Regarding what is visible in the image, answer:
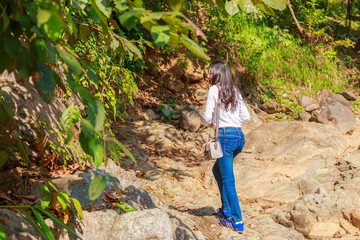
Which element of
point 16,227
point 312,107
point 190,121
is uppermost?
point 16,227

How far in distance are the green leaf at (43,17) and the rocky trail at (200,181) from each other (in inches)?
55.0

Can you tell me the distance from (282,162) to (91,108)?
5.95m

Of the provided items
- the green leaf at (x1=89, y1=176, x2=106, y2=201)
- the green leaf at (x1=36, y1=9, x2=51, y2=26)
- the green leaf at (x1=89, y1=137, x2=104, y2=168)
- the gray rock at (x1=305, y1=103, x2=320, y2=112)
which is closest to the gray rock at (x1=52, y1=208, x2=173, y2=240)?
the green leaf at (x1=89, y1=176, x2=106, y2=201)

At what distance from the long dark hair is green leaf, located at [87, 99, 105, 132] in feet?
8.48

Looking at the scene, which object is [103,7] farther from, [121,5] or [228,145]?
[228,145]

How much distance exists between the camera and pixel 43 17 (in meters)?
1.06

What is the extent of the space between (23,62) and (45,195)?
1.15 m

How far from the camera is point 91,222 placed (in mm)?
2551

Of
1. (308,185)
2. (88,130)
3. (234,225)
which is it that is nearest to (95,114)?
(88,130)

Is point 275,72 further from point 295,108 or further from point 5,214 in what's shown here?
point 5,214

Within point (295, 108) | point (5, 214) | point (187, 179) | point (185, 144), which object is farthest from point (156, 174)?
point (295, 108)

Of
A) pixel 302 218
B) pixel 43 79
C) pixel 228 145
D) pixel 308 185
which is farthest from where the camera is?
pixel 308 185

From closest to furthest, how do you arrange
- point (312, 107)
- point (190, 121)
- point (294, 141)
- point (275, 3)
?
point (275, 3) → point (294, 141) → point (190, 121) → point (312, 107)

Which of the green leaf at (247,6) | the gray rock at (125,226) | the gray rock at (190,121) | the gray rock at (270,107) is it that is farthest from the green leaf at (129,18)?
the gray rock at (270,107)
